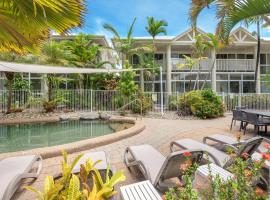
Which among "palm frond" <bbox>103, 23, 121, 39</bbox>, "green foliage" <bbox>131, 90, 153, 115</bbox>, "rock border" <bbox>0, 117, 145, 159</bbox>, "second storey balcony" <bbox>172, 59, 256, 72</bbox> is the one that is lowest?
"rock border" <bbox>0, 117, 145, 159</bbox>

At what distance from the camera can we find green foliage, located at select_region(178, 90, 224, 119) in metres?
14.9

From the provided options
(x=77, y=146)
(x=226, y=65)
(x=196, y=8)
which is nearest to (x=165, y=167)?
(x=196, y=8)

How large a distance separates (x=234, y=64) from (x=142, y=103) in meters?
14.5

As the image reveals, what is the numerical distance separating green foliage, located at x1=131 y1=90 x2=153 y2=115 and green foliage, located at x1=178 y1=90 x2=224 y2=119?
237 cm

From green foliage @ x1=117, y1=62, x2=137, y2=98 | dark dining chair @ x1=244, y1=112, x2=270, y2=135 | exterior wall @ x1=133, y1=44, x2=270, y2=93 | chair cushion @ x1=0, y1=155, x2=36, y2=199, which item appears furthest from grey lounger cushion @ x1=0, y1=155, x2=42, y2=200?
exterior wall @ x1=133, y1=44, x2=270, y2=93

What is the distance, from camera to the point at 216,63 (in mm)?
25828

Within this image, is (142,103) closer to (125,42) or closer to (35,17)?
(125,42)

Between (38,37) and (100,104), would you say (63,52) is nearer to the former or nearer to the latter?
(100,104)

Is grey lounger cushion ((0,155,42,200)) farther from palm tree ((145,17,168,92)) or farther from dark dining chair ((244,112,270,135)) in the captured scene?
palm tree ((145,17,168,92))

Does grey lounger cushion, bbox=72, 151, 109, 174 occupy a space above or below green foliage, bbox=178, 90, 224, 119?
below

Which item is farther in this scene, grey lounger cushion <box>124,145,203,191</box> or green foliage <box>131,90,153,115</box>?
green foliage <box>131,90,153,115</box>

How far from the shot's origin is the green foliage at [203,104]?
587 inches

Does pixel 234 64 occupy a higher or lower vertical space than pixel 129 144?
higher

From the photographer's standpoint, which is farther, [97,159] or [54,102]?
[54,102]
